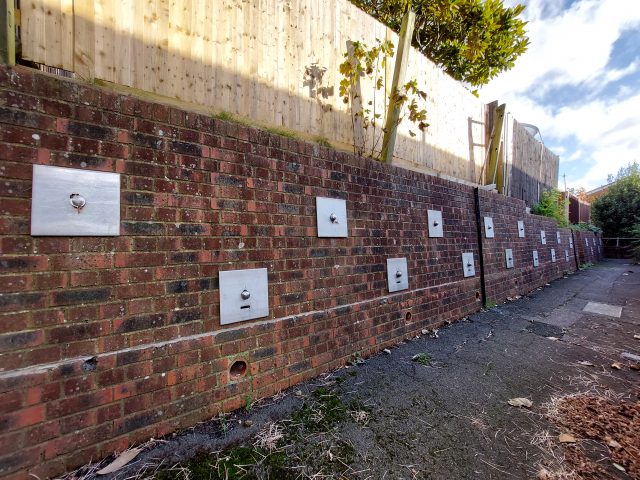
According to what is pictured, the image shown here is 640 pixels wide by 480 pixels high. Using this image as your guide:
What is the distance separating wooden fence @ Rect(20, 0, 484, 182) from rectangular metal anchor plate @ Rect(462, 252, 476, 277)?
72.2 inches

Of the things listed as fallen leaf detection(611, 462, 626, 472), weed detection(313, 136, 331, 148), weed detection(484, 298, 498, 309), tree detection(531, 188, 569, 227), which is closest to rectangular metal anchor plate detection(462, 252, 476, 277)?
weed detection(484, 298, 498, 309)

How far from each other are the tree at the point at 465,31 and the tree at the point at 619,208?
1437 cm

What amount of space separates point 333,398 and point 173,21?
3138mm

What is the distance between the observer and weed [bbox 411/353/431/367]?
9.10 feet

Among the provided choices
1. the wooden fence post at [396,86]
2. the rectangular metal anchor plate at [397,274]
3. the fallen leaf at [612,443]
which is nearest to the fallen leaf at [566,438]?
the fallen leaf at [612,443]

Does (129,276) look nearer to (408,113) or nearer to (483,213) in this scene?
(408,113)

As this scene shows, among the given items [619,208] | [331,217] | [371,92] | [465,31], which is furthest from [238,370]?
[619,208]

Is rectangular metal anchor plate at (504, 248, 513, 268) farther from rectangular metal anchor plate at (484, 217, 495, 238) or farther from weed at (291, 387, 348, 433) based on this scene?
weed at (291, 387, 348, 433)

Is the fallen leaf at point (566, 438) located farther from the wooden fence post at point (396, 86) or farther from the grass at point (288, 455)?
the wooden fence post at point (396, 86)

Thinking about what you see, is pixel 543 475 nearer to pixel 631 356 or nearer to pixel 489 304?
pixel 631 356

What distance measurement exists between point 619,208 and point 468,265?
1950 centimetres

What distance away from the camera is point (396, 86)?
150 inches

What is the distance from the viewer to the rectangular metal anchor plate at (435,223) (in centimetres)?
392

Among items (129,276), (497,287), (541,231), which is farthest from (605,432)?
(541,231)
